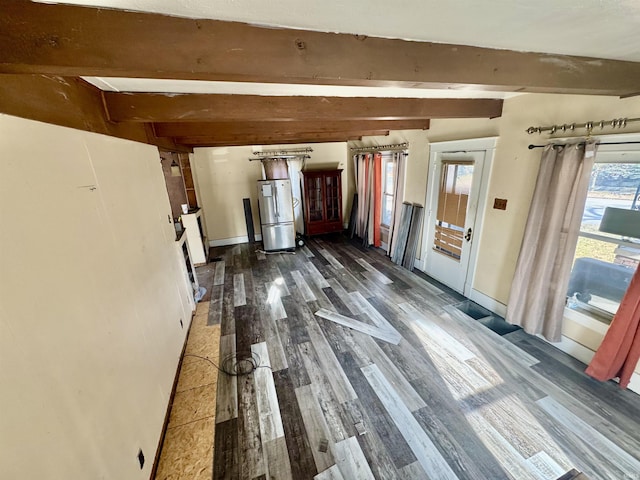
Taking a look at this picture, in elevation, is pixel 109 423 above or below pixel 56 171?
below

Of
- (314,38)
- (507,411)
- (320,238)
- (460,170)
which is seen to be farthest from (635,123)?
(320,238)

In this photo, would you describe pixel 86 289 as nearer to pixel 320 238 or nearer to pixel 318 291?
pixel 318 291

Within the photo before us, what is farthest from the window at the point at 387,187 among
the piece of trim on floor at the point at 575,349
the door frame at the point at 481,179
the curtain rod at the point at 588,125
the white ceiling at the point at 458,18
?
the white ceiling at the point at 458,18

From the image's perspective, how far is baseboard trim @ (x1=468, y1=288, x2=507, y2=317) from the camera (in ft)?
10.2

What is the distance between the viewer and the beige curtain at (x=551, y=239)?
7.28ft

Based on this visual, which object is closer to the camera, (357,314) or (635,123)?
(635,123)

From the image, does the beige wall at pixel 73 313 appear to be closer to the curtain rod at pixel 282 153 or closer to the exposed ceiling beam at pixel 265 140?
the exposed ceiling beam at pixel 265 140

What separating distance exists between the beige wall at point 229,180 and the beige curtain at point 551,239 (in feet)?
15.3

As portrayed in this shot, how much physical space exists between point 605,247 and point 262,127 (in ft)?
12.2

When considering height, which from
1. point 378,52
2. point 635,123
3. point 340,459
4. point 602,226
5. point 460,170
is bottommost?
point 340,459

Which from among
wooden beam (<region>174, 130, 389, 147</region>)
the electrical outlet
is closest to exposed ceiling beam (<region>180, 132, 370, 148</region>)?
wooden beam (<region>174, 130, 389, 147</region>)

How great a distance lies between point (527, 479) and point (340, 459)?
1.12 metres

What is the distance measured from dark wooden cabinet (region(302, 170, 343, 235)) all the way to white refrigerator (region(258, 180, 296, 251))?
0.69 m

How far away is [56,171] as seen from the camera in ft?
3.70
